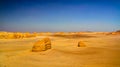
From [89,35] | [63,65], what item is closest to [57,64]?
[63,65]

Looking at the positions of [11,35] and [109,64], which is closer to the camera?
[109,64]

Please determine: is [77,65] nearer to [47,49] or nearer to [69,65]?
[69,65]

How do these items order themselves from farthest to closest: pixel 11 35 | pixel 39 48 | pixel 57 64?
pixel 11 35 < pixel 39 48 < pixel 57 64

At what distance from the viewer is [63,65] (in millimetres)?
3262

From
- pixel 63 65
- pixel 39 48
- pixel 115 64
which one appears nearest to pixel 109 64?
pixel 115 64

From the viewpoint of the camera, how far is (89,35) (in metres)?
9.61

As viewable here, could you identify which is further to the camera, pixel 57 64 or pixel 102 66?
pixel 57 64

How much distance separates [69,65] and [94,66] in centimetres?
42

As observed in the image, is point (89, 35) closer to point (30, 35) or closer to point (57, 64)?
point (30, 35)

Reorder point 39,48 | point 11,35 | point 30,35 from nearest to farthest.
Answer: point 39,48
point 11,35
point 30,35

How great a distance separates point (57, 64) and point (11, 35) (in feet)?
21.4

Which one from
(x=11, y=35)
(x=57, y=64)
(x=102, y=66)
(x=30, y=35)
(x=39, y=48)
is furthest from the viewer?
(x=30, y=35)

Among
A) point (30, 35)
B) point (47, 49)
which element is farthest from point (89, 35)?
point (47, 49)

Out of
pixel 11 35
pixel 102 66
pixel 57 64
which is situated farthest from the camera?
pixel 11 35
